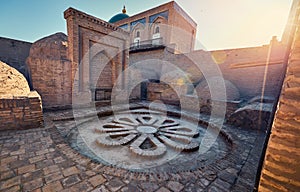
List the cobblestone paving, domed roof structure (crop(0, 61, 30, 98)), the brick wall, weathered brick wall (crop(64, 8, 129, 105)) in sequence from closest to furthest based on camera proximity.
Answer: the cobblestone paving → domed roof structure (crop(0, 61, 30, 98)) → weathered brick wall (crop(64, 8, 129, 105)) → the brick wall

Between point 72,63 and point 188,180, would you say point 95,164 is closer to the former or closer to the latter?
point 188,180

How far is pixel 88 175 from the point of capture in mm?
2055

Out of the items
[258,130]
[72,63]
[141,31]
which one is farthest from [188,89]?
[141,31]

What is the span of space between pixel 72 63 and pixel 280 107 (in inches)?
304

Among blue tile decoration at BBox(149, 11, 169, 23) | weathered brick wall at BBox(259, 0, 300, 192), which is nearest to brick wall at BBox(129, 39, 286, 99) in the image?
blue tile decoration at BBox(149, 11, 169, 23)

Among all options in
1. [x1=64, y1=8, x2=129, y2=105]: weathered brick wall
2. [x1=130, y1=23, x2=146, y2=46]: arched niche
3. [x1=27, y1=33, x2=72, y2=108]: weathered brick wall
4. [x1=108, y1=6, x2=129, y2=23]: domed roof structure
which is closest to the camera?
[x1=27, y1=33, x2=72, y2=108]: weathered brick wall

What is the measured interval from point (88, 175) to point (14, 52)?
13.8 m

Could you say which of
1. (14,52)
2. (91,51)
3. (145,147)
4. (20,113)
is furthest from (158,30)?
(20,113)

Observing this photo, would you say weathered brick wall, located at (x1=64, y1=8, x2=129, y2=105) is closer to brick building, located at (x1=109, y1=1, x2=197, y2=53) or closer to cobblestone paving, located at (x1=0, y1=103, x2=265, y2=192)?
cobblestone paving, located at (x1=0, y1=103, x2=265, y2=192)

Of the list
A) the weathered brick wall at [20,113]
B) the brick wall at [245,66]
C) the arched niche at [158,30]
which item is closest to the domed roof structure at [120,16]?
the arched niche at [158,30]

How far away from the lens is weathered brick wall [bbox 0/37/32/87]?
32.5ft

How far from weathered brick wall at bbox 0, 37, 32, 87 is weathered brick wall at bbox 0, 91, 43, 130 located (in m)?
8.37

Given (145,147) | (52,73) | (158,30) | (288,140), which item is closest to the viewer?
→ (288,140)

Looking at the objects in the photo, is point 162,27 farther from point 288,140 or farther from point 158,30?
point 288,140
